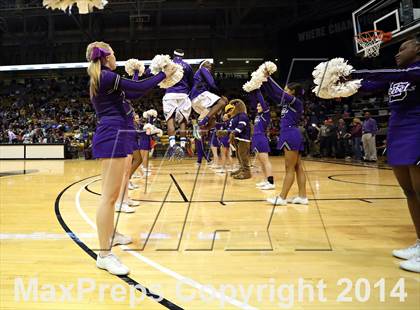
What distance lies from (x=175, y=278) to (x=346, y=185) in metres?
4.76

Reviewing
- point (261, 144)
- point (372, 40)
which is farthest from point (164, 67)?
point (261, 144)

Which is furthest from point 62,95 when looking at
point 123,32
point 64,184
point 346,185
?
point 346,185

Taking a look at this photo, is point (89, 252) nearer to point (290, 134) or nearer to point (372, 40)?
point (290, 134)

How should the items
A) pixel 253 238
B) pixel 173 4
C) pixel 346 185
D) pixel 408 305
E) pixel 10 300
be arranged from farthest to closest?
pixel 173 4 < pixel 346 185 < pixel 253 238 < pixel 10 300 < pixel 408 305

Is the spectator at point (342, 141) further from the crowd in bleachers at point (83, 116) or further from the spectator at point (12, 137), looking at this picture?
the spectator at point (12, 137)

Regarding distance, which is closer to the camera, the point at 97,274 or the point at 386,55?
the point at 97,274

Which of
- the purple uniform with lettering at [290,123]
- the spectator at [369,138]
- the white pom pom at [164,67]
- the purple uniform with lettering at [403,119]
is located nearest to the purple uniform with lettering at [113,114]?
the white pom pom at [164,67]

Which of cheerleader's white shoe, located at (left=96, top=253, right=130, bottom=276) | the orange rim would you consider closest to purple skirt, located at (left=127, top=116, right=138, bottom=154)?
cheerleader's white shoe, located at (left=96, top=253, right=130, bottom=276)

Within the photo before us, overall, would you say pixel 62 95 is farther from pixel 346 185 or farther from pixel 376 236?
pixel 376 236

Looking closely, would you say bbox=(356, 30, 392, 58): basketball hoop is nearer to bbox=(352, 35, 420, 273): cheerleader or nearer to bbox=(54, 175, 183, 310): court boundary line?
bbox=(352, 35, 420, 273): cheerleader

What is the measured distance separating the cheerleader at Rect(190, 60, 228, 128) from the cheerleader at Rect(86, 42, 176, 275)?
1.52 meters

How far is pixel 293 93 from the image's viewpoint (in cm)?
457

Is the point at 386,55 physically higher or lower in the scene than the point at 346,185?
higher

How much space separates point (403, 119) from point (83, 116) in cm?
1933
